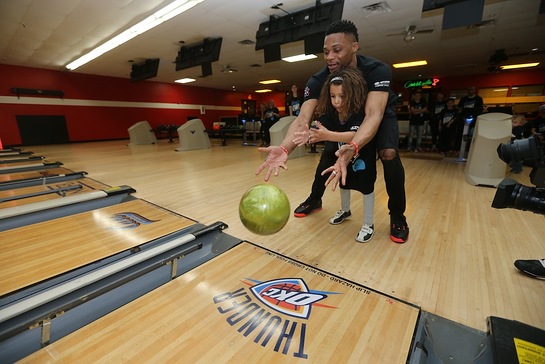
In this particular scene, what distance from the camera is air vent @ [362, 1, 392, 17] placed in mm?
4445

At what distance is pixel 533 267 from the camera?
1.39 meters

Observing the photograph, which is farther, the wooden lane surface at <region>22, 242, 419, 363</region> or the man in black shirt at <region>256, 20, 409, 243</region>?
the man in black shirt at <region>256, 20, 409, 243</region>

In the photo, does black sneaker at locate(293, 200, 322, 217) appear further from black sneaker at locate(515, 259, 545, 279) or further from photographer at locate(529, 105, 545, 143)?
photographer at locate(529, 105, 545, 143)

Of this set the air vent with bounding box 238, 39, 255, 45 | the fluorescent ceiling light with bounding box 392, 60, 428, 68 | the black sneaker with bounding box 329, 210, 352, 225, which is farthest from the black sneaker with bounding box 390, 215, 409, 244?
the fluorescent ceiling light with bounding box 392, 60, 428, 68

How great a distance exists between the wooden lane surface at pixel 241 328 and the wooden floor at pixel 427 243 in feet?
0.71

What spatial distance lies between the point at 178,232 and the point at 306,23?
166 inches

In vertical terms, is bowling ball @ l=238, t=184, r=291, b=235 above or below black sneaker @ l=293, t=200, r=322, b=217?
above

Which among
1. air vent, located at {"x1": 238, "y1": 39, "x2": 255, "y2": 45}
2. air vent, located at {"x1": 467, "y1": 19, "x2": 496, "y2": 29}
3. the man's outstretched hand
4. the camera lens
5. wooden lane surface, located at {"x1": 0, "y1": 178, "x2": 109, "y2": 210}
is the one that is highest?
air vent, located at {"x1": 238, "y1": 39, "x2": 255, "y2": 45}

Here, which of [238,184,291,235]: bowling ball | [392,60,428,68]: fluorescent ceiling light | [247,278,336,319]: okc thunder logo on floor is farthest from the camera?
[392,60,428,68]: fluorescent ceiling light

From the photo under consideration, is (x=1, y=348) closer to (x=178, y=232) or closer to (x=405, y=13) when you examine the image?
(x=178, y=232)

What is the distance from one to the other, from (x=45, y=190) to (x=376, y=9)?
5.66 metres

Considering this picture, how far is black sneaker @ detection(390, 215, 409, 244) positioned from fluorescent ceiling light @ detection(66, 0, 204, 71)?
4390 mm

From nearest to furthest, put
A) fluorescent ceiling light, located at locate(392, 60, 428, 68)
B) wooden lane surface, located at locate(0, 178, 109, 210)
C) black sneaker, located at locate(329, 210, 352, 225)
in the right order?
black sneaker, located at locate(329, 210, 352, 225) → wooden lane surface, located at locate(0, 178, 109, 210) → fluorescent ceiling light, located at locate(392, 60, 428, 68)

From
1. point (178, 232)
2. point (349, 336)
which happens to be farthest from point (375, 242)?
point (178, 232)
